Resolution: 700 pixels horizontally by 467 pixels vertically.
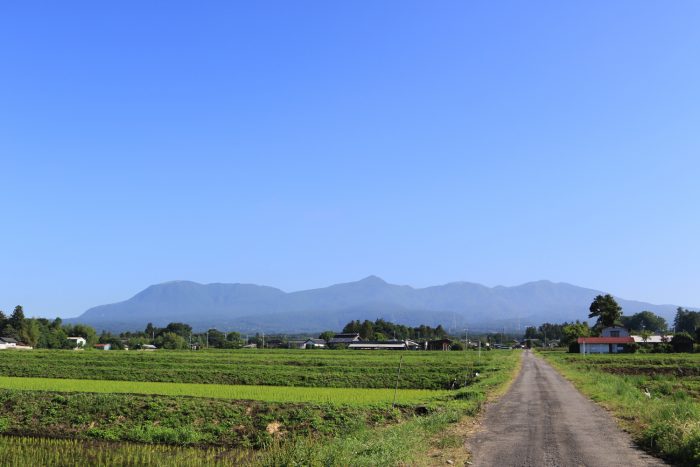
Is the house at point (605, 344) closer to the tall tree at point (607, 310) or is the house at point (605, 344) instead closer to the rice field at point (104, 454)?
the tall tree at point (607, 310)

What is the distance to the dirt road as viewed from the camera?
1413 cm

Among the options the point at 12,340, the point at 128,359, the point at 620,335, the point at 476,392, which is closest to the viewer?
the point at 476,392

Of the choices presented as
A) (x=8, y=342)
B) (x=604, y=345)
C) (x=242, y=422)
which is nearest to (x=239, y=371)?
(x=242, y=422)

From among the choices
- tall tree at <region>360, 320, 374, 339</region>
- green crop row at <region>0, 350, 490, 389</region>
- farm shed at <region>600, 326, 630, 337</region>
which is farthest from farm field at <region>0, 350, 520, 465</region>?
tall tree at <region>360, 320, 374, 339</region>

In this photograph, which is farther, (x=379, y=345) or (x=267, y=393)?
(x=379, y=345)

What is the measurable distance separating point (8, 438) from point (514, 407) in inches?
849

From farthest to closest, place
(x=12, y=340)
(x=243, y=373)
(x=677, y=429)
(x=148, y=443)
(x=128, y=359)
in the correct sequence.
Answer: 1. (x=12, y=340)
2. (x=128, y=359)
3. (x=243, y=373)
4. (x=148, y=443)
5. (x=677, y=429)

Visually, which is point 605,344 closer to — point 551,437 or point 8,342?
point 551,437

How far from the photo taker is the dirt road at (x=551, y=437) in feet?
46.4

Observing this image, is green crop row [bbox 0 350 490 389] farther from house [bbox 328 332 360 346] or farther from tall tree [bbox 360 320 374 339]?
tall tree [bbox 360 320 374 339]

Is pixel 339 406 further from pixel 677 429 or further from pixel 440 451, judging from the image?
pixel 677 429

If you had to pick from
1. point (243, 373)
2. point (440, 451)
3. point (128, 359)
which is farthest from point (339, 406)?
point (128, 359)

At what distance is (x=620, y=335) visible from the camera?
107 meters

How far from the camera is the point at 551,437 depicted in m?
17.1
